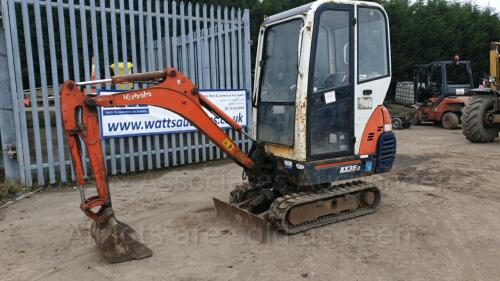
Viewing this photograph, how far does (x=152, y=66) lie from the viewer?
8.03 metres

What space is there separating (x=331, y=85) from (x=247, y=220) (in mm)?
1810

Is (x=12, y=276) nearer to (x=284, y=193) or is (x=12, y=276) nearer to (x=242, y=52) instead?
(x=284, y=193)

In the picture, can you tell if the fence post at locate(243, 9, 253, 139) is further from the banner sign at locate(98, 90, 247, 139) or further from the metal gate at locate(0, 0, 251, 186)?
the banner sign at locate(98, 90, 247, 139)

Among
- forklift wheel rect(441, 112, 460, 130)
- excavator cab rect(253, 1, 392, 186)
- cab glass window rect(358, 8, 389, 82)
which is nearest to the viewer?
excavator cab rect(253, 1, 392, 186)

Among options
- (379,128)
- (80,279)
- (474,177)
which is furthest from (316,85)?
(474,177)

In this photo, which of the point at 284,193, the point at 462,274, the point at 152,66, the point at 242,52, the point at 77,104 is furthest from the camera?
the point at 242,52

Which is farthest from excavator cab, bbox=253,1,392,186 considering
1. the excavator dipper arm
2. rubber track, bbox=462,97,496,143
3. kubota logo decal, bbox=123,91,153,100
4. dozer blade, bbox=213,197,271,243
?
rubber track, bbox=462,97,496,143

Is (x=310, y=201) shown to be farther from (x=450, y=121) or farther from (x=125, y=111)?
(x=450, y=121)

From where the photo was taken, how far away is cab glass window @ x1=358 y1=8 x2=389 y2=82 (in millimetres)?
5098

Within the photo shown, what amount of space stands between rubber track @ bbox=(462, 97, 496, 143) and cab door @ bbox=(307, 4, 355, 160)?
7.29 metres

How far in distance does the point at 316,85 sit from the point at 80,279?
3.07m

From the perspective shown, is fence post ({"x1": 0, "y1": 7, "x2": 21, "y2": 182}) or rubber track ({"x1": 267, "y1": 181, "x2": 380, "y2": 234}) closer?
rubber track ({"x1": 267, "y1": 181, "x2": 380, "y2": 234})

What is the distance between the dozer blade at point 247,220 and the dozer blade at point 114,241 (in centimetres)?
115

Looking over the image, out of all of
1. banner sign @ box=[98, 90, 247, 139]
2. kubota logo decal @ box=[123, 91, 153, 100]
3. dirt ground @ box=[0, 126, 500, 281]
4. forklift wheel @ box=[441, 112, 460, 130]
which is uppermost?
kubota logo decal @ box=[123, 91, 153, 100]
